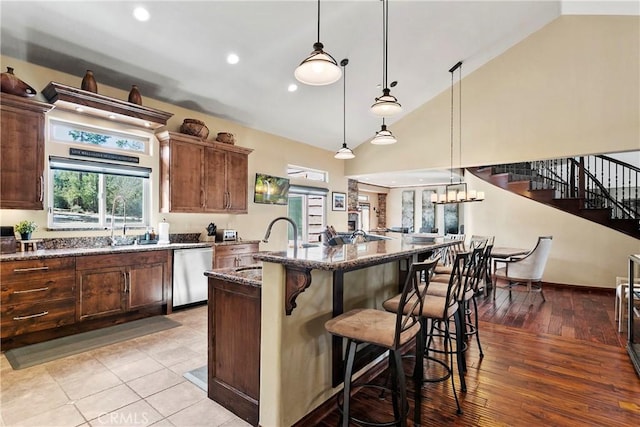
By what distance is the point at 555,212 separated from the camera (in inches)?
251

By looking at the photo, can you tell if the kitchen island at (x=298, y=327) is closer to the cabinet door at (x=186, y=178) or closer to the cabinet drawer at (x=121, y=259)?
the cabinet drawer at (x=121, y=259)

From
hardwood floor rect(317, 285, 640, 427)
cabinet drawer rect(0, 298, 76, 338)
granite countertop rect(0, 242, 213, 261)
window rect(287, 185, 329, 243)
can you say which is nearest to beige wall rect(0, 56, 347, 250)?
window rect(287, 185, 329, 243)

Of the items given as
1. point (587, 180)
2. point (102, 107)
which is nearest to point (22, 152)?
point (102, 107)

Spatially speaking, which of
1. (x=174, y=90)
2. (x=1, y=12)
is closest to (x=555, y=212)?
(x=174, y=90)

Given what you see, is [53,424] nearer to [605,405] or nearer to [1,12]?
[1,12]

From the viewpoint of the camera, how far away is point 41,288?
317cm

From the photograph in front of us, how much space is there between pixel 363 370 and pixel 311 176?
5.41 meters

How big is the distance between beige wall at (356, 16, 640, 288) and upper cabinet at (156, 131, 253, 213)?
3516 mm

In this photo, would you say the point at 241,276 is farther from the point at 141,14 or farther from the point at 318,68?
the point at 141,14

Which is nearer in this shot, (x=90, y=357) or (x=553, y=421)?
(x=553, y=421)

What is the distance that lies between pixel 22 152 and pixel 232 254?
2.79m

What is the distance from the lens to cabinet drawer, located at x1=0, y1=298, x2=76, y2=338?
3.00m

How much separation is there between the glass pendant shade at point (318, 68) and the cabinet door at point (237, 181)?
3.17 m

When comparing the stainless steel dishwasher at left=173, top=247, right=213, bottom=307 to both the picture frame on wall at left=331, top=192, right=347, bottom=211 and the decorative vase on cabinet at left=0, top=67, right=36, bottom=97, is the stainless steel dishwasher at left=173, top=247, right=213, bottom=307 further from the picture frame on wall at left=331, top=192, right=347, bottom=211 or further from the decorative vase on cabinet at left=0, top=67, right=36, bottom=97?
the picture frame on wall at left=331, top=192, right=347, bottom=211
